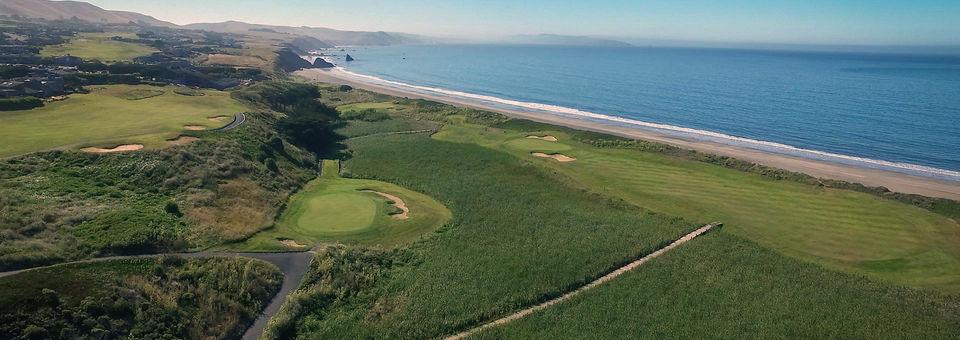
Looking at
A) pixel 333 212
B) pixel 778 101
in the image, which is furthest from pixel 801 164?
pixel 333 212

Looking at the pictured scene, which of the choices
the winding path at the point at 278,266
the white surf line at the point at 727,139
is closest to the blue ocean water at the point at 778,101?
the white surf line at the point at 727,139

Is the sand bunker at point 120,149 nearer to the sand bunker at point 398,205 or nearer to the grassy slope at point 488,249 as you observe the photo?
the grassy slope at point 488,249

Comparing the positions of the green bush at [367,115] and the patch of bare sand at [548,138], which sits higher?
the patch of bare sand at [548,138]

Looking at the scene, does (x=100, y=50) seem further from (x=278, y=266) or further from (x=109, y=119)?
(x=278, y=266)

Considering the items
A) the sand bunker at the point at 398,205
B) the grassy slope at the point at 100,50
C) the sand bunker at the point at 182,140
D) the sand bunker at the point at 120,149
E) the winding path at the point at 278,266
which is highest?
the grassy slope at the point at 100,50

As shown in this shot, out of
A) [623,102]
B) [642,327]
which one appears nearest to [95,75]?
[642,327]

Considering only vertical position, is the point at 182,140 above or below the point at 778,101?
below
